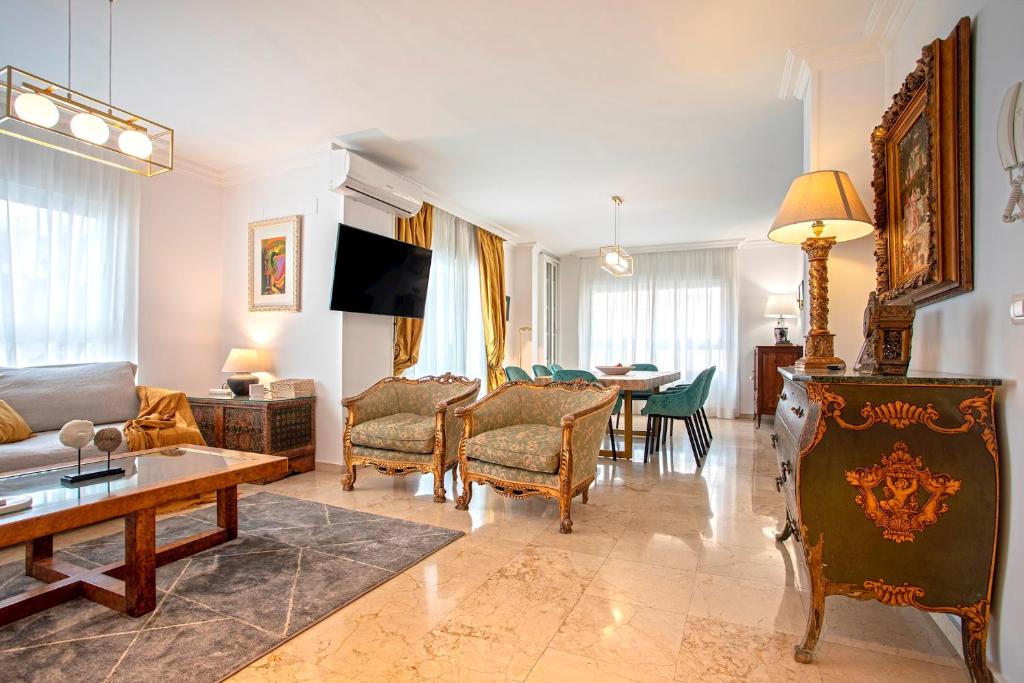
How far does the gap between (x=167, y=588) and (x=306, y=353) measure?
250 cm

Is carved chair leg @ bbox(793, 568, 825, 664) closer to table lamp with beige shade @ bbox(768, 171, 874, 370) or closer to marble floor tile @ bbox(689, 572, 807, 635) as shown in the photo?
marble floor tile @ bbox(689, 572, 807, 635)

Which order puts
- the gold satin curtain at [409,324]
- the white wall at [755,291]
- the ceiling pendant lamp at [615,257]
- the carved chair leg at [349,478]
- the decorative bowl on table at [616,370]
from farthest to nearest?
the white wall at [755,291] → the ceiling pendant lamp at [615,257] → the decorative bowl on table at [616,370] → the gold satin curtain at [409,324] → the carved chair leg at [349,478]

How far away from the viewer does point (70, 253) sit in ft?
12.7

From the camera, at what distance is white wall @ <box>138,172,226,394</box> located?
439 cm

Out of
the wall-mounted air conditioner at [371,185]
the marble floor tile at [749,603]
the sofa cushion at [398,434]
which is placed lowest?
the marble floor tile at [749,603]

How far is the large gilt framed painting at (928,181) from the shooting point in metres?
1.78

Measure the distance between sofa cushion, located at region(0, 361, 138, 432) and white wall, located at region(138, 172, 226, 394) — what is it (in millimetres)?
428

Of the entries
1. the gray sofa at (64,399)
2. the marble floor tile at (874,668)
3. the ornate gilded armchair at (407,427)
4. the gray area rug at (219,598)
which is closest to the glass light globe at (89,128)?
the gray sofa at (64,399)

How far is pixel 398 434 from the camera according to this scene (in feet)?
11.9

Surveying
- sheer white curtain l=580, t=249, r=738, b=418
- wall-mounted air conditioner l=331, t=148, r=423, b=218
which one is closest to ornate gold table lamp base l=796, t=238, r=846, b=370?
wall-mounted air conditioner l=331, t=148, r=423, b=218

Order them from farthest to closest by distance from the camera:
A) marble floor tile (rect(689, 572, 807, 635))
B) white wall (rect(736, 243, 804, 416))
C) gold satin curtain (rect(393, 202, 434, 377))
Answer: white wall (rect(736, 243, 804, 416)) → gold satin curtain (rect(393, 202, 434, 377)) → marble floor tile (rect(689, 572, 807, 635))

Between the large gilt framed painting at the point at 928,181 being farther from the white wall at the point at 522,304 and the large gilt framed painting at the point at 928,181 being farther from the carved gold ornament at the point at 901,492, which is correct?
the white wall at the point at 522,304

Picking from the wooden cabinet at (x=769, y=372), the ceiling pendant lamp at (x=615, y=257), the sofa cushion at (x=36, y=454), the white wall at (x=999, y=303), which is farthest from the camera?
the wooden cabinet at (x=769, y=372)

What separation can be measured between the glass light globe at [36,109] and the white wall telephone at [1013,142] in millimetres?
3267
